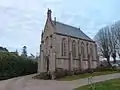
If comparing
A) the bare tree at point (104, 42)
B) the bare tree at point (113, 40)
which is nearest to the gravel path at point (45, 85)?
the bare tree at point (113, 40)

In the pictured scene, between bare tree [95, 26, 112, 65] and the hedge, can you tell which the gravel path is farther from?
bare tree [95, 26, 112, 65]

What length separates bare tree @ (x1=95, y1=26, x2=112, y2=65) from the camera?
50781 millimetres

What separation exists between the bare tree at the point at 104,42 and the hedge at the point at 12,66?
991 inches

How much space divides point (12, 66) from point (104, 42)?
30538 millimetres

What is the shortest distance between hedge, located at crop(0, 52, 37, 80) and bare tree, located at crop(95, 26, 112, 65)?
25.2 meters

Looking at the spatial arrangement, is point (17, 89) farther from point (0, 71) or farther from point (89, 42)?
point (89, 42)

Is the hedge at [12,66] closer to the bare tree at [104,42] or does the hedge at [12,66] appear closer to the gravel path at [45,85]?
the gravel path at [45,85]

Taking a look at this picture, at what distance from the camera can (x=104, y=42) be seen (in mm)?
51312

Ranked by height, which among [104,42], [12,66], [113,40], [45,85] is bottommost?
[45,85]

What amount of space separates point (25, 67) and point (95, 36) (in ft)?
95.4

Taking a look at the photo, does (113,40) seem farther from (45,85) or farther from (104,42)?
(45,85)

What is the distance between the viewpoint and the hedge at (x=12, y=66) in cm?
3056

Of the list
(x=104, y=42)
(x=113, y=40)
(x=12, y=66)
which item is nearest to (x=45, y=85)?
(x=12, y=66)

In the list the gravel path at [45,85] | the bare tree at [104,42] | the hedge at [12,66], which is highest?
the bare tree at [104,42]
